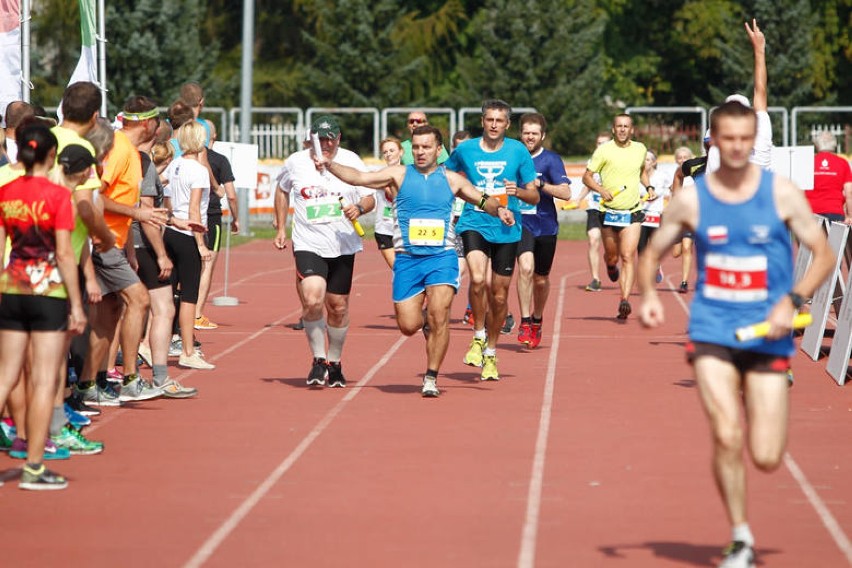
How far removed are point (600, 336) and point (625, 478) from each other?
289 inches

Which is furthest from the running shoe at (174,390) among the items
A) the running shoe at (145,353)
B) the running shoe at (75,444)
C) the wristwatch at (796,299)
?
the wristwatch at (796,299)

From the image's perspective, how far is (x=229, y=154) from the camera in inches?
781

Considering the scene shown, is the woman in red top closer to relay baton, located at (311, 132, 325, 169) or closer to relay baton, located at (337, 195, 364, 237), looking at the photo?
relay baton, located at (311, 132, 325, 169)

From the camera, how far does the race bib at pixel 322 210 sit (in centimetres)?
1238

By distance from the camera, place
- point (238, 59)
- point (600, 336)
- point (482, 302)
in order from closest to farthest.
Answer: point (482, 302) → point (600, 336) → point (238, 59)

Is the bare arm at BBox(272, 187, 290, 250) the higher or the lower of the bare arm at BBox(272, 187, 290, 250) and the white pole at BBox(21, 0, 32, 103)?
the lower

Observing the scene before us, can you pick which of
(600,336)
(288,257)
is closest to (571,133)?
(288,257)

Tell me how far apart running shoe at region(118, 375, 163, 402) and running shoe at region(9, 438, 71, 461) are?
6.77 feet

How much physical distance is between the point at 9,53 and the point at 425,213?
4670mm

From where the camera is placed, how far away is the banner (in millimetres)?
14383

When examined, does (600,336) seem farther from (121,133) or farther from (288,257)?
(288,257)

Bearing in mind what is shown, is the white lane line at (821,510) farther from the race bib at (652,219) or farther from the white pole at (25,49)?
the race bib at (652,219)

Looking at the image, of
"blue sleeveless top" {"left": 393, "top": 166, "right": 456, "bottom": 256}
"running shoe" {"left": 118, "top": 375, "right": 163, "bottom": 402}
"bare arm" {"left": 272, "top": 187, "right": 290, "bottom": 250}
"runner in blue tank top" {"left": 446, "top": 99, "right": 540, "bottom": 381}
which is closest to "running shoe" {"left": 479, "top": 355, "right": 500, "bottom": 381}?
"runner in blue tank top" {"left": 446, "top": 99, "right": 540, "bottom": 381}

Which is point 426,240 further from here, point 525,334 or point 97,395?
point 525,334
